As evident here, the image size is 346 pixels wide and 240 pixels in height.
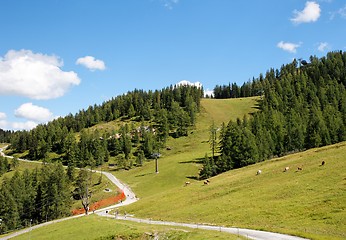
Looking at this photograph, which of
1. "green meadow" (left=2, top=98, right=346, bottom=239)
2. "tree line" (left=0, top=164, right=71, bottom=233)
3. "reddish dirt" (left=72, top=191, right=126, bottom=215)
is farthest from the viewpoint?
"reddish dirt" (left=72, top=191, right=126, bottom=215)

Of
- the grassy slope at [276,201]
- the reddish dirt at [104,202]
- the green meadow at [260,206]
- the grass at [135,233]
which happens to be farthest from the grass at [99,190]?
the grass at [135,233]

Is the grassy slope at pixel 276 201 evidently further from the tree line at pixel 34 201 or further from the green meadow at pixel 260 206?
the tree line at pixel 34 201

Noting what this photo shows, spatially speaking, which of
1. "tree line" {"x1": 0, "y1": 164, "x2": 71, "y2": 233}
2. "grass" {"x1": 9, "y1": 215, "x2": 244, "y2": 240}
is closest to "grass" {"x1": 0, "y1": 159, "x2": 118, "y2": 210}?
"tree line" {"x1": 0, "y1": 164, "x2": 71, "y2": 233}

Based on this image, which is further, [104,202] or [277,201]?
[104,202]

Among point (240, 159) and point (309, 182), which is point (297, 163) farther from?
point (240, 159)

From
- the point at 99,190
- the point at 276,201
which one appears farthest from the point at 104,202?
the point at 276,201

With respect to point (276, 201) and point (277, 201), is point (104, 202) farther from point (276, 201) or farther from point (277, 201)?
point (277, 201)

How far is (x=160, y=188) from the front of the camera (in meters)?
119

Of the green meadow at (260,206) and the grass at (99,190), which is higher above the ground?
the green meadow at (260,206)

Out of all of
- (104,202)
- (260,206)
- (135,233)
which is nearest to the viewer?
(135,233)

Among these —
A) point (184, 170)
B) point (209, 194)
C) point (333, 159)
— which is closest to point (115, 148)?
point (184, 170)

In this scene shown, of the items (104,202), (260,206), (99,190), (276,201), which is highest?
(276,201)

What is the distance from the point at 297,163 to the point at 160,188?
192 ft

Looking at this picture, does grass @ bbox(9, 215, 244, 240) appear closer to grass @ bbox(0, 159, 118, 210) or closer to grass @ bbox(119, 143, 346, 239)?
grass @ bbox(119, 143, 346, 239)
